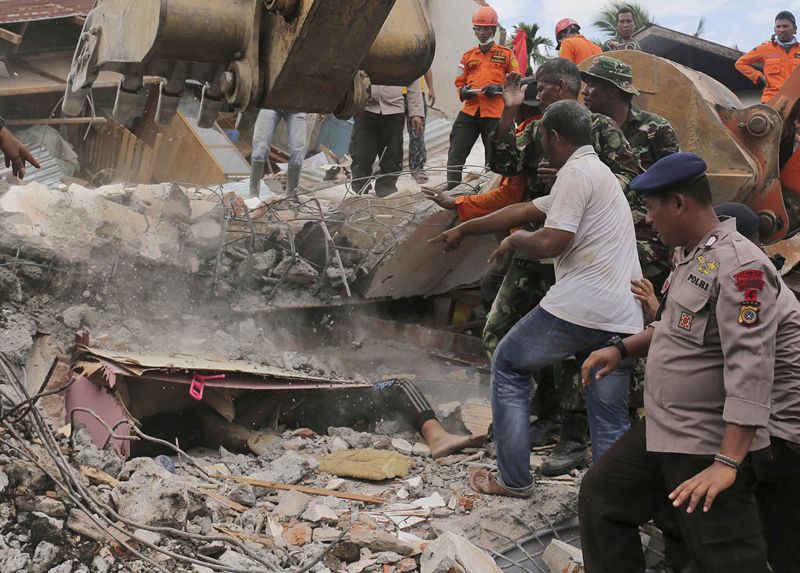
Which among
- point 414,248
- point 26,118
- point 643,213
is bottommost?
point 26,118

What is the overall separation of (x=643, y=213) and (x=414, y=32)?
2.62m

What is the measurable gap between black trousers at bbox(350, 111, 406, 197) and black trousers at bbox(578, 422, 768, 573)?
5.45 meters

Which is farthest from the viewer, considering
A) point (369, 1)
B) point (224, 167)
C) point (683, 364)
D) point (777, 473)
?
point (224, 167)

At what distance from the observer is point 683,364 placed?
119 inches

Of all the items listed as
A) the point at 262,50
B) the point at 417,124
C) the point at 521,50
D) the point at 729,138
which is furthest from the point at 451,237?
the point at 521,50

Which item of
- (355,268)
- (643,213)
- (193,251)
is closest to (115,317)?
(193,251)

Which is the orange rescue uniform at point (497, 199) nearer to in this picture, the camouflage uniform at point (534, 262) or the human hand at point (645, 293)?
the camouflage uniform at point (534, 262)

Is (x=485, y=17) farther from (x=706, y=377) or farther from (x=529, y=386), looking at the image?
(x=706, y=377)

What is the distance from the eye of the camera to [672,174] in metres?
3.05

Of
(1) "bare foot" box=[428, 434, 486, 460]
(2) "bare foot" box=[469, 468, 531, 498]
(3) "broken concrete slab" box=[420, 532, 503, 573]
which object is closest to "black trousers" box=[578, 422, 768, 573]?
(3) "broken concrete slab" box=[420, 532, 503, 573]

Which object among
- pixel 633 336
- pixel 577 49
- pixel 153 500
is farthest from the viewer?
pixel 577 49

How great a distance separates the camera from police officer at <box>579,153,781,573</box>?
280 centimetres

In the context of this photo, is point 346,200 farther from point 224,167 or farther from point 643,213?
point 224,167

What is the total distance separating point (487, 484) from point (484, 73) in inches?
200
